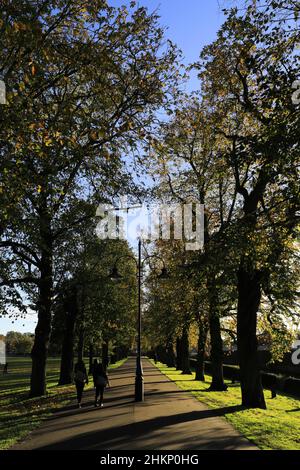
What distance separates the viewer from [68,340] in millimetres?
29828

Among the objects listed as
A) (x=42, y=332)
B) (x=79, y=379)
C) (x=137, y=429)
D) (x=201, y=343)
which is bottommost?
(x=137, y=429)

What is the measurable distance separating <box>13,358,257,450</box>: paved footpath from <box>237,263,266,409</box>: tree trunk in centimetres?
189

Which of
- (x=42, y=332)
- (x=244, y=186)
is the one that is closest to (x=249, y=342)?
(x=244, y=186)

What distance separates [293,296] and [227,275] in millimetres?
3635

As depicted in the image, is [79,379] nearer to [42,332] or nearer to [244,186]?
[42,332]

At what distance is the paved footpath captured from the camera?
398 inches

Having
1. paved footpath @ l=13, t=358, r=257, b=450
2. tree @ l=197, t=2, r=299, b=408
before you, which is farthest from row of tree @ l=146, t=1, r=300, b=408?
paved footpath @ l=13, t=358, r=257, b=450

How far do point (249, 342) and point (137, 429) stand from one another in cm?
725

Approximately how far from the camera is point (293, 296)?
62.9 feet

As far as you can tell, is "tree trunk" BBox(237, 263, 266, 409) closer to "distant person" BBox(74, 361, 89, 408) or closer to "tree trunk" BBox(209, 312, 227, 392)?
"distant person" BBox(74, 361, 89, 408)

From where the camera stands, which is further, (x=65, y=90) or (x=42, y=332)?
(x=42, y=332)
